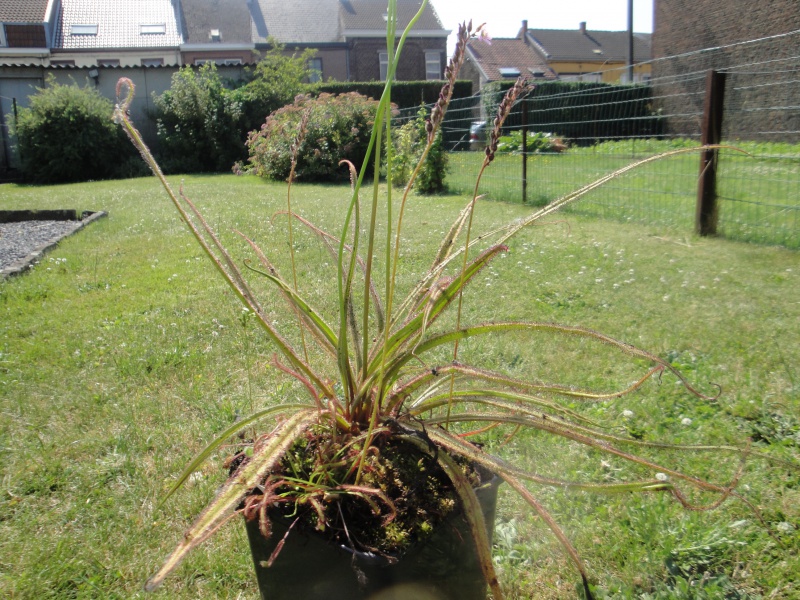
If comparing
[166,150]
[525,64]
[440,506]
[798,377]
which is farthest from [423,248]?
[525,64]

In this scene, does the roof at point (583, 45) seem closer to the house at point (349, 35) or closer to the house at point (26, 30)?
the house at point (349, 35)

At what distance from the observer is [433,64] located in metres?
35.3

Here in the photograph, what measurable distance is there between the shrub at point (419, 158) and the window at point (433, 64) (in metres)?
24.7

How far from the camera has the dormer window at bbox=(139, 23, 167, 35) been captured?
29.8 m

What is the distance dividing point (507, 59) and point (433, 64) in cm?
1245

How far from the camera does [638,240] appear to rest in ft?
19.3

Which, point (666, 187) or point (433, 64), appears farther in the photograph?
point (433, 64)

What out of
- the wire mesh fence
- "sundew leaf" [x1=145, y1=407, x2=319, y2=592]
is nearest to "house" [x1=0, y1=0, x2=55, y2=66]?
the wire mesh fence

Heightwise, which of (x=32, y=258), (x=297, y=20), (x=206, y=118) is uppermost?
(x=297, y=20)

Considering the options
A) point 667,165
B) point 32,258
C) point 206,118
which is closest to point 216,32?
point 206,118

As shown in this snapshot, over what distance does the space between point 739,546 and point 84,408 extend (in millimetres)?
2454

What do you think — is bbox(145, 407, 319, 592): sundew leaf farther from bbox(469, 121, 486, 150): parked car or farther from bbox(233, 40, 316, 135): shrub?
bbox(233, 40, 316, 135): shrub

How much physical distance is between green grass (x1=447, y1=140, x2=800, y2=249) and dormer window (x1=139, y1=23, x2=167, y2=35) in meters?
23.5

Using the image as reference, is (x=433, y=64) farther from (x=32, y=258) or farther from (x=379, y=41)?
(x=32, y=258)
